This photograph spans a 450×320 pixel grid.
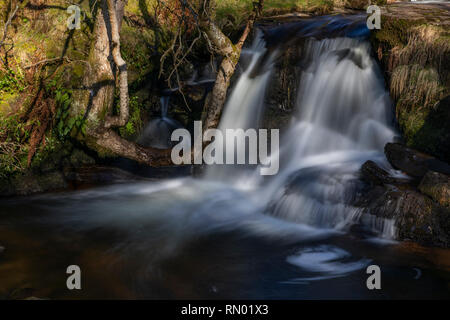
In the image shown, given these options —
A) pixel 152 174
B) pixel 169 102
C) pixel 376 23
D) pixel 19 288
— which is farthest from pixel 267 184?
pixel 19 288

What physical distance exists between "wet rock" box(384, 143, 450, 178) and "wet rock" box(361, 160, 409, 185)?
29 centimetres

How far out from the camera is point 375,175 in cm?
604

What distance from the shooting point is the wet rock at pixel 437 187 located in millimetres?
5227

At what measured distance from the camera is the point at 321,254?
5.17m

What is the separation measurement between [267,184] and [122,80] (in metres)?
3.07

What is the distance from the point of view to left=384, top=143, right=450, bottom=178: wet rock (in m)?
5.93

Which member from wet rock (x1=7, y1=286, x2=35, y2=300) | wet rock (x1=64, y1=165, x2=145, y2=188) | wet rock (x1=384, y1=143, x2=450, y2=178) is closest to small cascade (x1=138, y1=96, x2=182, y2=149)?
wet rock (x1=64, y1=165, x2=145, y2=188)

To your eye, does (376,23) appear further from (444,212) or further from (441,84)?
(444,212)

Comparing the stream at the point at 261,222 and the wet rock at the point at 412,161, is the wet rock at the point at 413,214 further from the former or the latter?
the wet rock at the point at 412,161

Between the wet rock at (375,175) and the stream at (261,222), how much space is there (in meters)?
0.15

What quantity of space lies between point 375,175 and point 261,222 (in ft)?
5.95

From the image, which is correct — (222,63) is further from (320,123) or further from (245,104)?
(320,123)

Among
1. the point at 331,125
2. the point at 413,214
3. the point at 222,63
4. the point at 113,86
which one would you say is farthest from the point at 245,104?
the point at 413,214

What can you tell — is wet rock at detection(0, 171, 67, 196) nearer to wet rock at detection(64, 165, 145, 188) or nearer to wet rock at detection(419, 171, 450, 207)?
wet rock at detection(64, 165, 145, 188)
